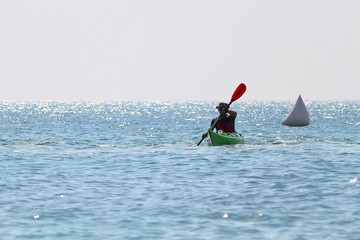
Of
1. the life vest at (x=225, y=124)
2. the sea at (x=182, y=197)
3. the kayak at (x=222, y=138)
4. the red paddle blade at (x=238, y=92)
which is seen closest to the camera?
the sea at (x=182, y=197)

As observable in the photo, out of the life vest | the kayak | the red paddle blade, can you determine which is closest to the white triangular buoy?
the red paddle blade

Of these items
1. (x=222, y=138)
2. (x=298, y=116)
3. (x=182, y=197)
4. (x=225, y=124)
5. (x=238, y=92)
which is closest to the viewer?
(x=182, y=197)

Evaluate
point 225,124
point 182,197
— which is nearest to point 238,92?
point 225,124

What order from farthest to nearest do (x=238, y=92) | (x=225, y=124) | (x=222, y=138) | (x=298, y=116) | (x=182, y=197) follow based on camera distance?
(x=298, y=116) < (x=238, y=92) < (x=225, y=124) < (x=222, y=138) < (x=182, y=197)

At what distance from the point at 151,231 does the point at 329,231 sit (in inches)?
118

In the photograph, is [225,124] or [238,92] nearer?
[225,124]

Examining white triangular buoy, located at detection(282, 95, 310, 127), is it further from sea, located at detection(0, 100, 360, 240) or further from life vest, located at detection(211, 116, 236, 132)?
sea, located at detection(0, 100, 360, 240)

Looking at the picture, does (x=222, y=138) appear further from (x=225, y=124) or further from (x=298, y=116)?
(x=298, y=116)

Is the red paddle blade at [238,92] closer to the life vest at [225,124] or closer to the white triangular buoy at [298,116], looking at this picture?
the life vest at [225,124]

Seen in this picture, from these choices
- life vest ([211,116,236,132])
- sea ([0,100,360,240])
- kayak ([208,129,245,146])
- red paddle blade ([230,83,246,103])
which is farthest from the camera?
red paddle blade ([230,83,246,103])

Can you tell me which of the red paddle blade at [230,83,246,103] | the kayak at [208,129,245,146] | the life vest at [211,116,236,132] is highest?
the red paddle blade at [230,83,246,103]

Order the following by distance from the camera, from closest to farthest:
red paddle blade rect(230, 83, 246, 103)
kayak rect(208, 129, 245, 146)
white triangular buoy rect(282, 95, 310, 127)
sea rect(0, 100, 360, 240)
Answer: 1. sea rect(0, 100, 360, 240)
2. kayak rect(208, 129, 245, 146)
3. red paddle blade rect(230, 83, 246, 103)
4. white triangular buoy rect(282, 95, 310, 127)

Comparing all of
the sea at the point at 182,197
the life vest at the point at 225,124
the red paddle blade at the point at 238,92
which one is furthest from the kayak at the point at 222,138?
the sea at the point at 182,197

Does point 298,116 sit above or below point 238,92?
below
